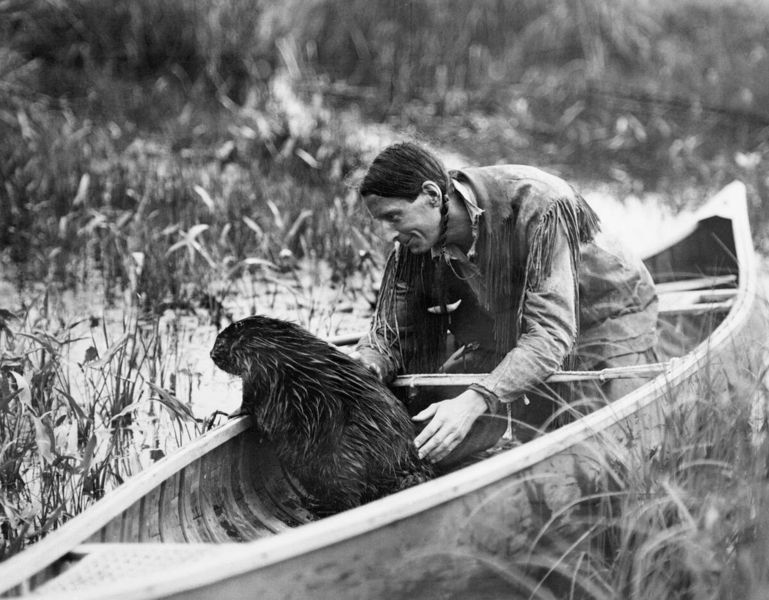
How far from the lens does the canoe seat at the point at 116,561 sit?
2498 millimetres

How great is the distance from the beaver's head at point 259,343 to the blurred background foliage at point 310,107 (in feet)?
5.70

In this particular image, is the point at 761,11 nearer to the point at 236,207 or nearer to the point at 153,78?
the point at 153,78

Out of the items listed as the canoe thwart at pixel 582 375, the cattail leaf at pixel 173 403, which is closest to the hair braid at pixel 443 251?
the canoe thwart at pixel 582 375

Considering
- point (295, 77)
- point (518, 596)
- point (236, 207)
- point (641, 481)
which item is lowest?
point (518, 596)

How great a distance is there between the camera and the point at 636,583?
8.48 ft

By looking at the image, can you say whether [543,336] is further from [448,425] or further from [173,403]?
[173,403]

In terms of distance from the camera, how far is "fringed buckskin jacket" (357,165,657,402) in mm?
3354

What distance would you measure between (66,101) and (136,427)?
478cm

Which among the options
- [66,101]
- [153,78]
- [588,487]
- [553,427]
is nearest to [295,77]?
[153,78]

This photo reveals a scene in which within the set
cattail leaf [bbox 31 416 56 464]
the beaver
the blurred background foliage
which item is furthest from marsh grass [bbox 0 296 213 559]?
the blurred background foliage

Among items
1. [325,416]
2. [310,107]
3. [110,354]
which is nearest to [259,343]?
[325,416]

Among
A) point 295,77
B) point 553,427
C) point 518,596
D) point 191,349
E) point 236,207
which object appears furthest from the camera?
point 295,77

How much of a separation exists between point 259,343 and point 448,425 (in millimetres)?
659

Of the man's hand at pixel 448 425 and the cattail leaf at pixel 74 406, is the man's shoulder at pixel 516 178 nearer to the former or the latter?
the man's hand at pixel 448 425
